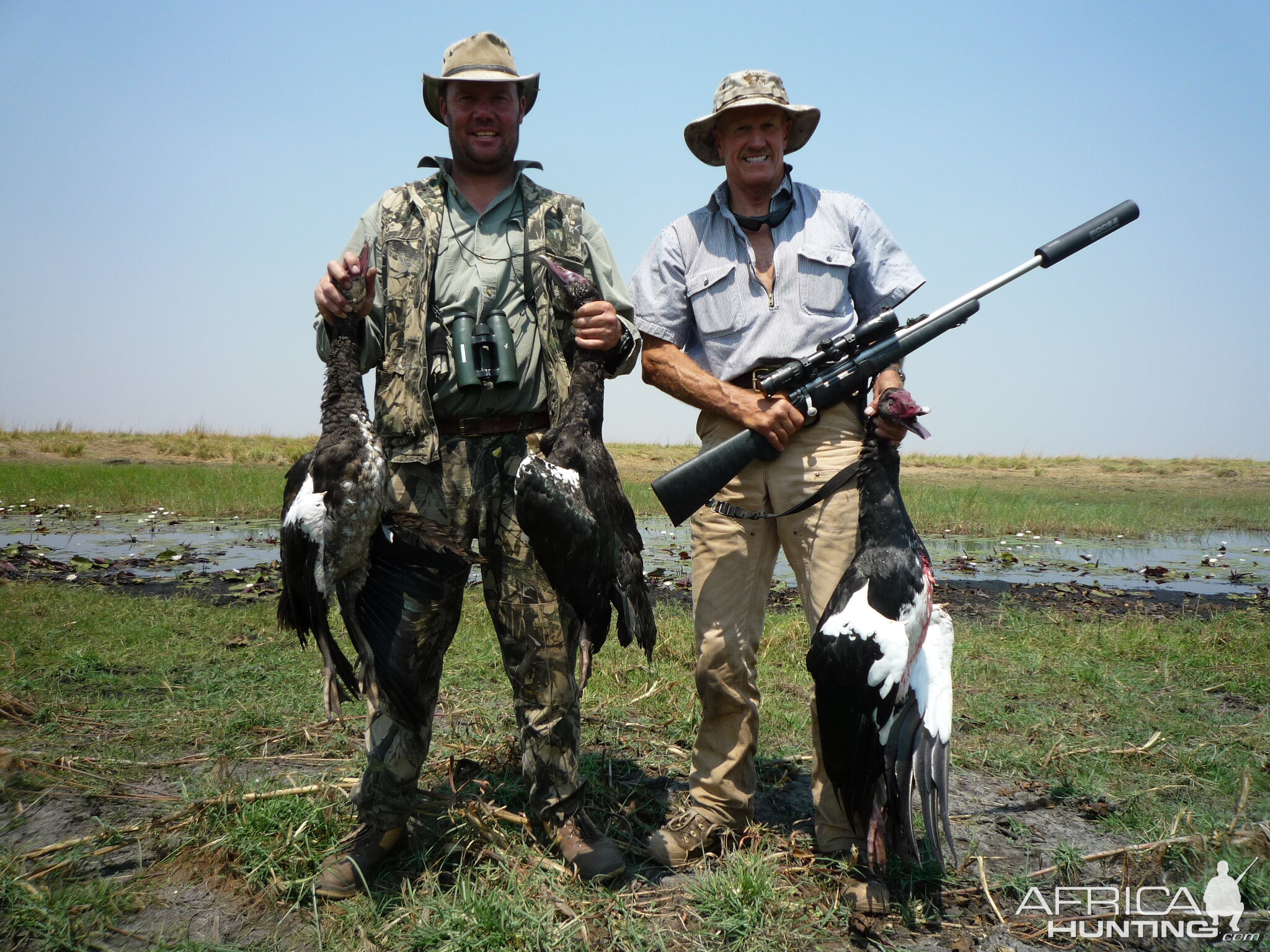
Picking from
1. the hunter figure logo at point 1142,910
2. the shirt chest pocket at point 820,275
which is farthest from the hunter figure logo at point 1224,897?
the shirt chest pocket at point 820,275

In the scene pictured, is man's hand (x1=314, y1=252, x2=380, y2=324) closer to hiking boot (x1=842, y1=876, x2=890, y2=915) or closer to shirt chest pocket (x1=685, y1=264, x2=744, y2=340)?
shirt chest pocket (x1=685, y1=264, x2=744, y2=340)

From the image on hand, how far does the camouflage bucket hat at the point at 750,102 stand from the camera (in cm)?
357

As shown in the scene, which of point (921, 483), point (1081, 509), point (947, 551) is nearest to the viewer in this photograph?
point (947, 551)

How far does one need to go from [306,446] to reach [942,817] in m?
25.9

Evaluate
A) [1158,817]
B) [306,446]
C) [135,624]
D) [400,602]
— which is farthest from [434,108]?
[306,446]

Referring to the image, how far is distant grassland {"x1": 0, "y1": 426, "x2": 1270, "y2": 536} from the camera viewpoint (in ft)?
48.6

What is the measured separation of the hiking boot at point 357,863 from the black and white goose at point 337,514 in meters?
0.55

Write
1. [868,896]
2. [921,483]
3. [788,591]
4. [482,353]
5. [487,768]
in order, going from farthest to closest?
1. [921,483]
2. [788,591]
3. [487,768]
4. [482,353]
5. [868,896]

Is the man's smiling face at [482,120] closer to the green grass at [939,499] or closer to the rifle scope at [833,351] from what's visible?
the rifle scope at [833,351]

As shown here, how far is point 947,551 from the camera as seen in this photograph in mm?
12320

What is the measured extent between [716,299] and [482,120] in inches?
49.8

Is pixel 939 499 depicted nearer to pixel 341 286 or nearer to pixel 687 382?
pixel 687 382

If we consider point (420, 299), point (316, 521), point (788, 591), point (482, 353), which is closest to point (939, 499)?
point (788, 591)

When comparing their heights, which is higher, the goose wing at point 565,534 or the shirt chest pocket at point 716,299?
the shirt chest pocket at point 716,299
